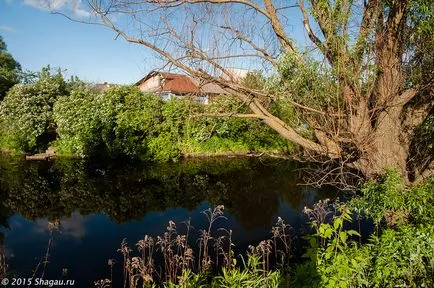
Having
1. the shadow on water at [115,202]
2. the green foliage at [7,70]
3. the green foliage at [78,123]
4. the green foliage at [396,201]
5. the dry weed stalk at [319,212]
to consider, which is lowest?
the shadow on water at [115,202]

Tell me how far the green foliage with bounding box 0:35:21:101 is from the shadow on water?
15.6 metres

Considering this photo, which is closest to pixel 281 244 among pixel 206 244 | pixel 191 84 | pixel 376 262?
pixel 206 244

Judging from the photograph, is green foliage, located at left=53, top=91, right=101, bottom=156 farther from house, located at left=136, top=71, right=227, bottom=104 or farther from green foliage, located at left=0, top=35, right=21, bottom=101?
green foliage, located at left=0, top=35, right=21, bottom=101

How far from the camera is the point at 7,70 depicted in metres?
36.6

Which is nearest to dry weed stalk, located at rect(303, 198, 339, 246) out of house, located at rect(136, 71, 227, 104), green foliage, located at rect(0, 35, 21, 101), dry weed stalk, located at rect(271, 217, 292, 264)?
dry weed stalk, located at rect(271, 217, 292, 264)

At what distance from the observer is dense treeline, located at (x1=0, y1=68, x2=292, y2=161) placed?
20.2m

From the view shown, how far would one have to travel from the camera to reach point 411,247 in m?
4.45

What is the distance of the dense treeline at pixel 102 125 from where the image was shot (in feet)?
66.2

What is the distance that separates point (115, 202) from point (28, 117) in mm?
11793

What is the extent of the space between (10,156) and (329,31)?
2057cm

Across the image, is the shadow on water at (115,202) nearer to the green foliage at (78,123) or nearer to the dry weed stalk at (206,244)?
the green foliage at (78,123)

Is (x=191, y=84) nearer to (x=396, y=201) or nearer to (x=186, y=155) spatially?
(x=396, y=201)

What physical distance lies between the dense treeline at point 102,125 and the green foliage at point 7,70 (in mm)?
11440

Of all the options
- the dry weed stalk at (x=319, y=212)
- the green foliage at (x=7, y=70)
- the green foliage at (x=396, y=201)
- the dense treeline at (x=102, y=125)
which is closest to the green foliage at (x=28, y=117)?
the dense treeline at (x=102, y=125)
